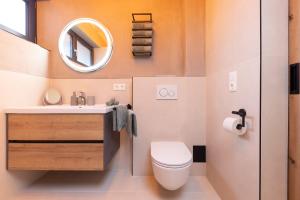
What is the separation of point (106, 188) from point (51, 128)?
0.76m

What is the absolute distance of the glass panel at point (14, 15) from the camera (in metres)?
1.82

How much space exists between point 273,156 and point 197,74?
4.16ft

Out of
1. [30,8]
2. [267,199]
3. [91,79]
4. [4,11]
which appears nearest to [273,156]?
[267,199]

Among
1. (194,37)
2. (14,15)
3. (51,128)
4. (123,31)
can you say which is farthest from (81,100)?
(194,37)

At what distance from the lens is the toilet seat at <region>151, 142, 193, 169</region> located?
1.46 m

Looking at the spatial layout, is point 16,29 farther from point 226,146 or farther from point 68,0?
point 226,146

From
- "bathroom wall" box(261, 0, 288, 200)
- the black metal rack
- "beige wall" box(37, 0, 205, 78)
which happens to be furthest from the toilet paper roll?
the black metal rack

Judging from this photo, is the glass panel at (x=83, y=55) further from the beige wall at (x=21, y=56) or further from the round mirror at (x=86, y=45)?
the beige wall at (x=21, y=56)

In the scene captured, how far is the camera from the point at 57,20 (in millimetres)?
2391

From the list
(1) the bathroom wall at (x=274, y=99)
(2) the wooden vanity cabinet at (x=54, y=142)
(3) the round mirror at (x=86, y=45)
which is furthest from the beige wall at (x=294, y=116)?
(3) the round mirror at (x=86, y=45)

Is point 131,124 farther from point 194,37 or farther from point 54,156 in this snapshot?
point 194,37

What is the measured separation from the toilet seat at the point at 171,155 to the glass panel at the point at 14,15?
176 centimetres

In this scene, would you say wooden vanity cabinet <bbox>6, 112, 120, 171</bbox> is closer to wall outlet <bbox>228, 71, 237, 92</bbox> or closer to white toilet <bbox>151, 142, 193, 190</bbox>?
white toilet <bbox>151, 142, 193, 190</bbox>

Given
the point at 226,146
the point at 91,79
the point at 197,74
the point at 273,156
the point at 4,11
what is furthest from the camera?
the point at 91,79
